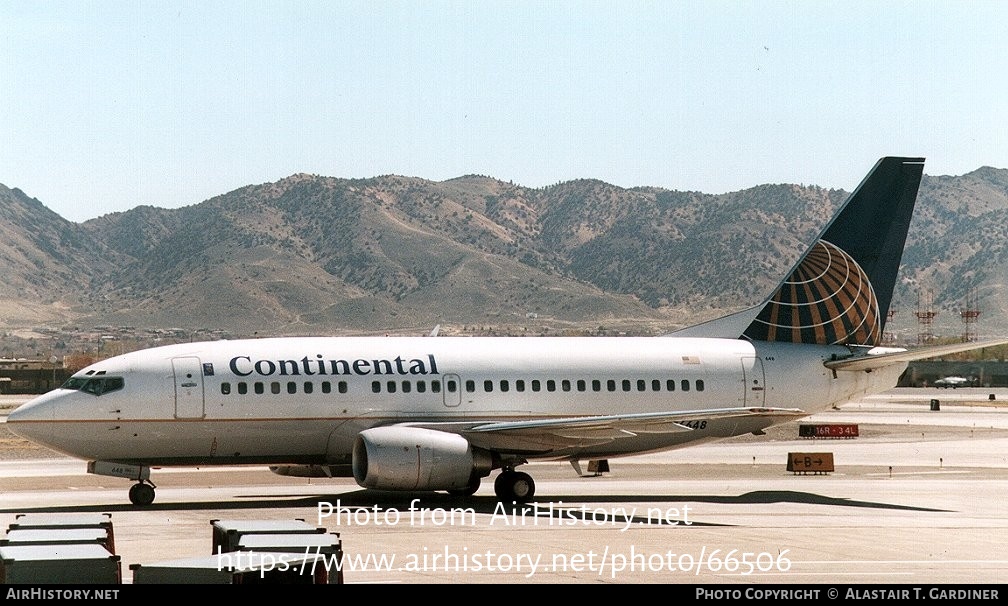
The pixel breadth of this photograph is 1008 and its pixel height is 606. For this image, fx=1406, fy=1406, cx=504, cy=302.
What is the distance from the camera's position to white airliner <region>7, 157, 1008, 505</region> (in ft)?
109

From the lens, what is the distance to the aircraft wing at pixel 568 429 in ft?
109

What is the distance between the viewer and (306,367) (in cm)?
3456

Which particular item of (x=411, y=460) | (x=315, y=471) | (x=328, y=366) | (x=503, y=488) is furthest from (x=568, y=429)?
(x=315, y=471)

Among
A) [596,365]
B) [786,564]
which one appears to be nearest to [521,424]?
[596,365]

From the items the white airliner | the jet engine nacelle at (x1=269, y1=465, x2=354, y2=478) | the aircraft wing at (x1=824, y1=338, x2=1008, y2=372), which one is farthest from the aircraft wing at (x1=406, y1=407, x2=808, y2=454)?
the aircraft wing at (x1=824, y1=338, x2=1008, y2=372)

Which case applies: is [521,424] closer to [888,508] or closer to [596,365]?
[596,365]

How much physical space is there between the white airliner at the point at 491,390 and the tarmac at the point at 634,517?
4.13 ft

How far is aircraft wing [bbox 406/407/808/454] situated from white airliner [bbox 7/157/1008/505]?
49mm

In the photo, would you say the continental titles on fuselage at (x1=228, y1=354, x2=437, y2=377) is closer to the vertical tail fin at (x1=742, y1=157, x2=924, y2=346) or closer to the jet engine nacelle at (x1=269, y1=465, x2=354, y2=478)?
the jet engine nacelle at (x1=269, y1=465, x2=354, y2=478)

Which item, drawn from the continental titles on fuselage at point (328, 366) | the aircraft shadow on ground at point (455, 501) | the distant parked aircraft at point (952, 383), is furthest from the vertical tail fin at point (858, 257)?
the distant parked aircraft at point (952, 383)

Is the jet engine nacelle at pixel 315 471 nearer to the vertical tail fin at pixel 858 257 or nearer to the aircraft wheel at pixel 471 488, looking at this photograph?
the aircraft wheel at pixel 471 488
